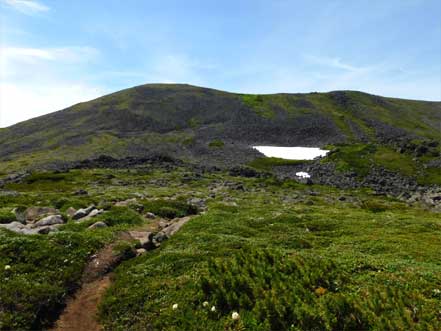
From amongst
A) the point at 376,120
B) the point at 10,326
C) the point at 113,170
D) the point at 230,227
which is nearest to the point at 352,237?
the point at 230,227

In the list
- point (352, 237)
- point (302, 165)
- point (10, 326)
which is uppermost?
point (10, 326)

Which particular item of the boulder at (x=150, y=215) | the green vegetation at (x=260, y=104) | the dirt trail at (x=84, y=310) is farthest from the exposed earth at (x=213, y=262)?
the green vegetation at (x=260, y=104)

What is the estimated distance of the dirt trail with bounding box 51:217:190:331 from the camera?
13.4 meters

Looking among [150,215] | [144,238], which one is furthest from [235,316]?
[150,215]

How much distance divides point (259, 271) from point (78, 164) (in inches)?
3269

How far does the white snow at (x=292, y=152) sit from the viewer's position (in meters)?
104

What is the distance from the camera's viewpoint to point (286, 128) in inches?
5325

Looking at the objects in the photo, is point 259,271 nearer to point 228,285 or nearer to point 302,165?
point 228,285

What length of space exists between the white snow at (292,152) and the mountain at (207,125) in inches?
218

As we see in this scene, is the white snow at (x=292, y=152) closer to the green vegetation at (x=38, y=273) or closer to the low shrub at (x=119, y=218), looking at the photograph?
the low shrub at (x=119, y=218)

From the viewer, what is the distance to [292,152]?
363 feet

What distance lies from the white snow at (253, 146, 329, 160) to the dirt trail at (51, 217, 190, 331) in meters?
88.1

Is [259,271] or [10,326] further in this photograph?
[259,271]

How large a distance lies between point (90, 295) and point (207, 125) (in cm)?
13123
